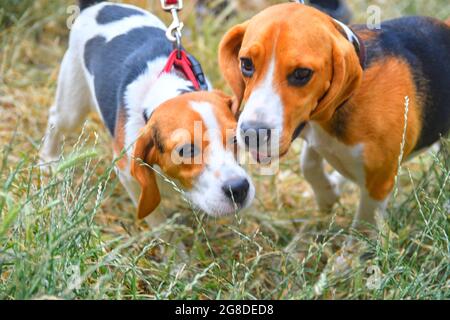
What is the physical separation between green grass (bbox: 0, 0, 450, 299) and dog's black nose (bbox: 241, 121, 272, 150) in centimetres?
41

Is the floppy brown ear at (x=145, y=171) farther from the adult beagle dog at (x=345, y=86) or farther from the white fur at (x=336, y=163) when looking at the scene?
the white fur at (x=336, y=163)

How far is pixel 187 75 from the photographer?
493 centimetres

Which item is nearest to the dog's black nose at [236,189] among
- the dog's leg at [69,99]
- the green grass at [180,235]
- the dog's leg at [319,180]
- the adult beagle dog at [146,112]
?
the adult beagle dog at [146,112]

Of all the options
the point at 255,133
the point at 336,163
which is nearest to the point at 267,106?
the point at 255,133

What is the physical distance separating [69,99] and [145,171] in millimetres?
1653

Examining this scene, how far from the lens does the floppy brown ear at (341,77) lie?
3949mm

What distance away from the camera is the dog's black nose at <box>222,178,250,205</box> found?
4117 mm

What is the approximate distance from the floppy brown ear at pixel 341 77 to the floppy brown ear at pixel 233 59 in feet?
1.44

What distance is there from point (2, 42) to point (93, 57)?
2.38 m

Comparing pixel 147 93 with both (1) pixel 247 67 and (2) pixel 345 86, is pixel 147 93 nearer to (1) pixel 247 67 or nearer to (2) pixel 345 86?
(1) pixel 247 67
